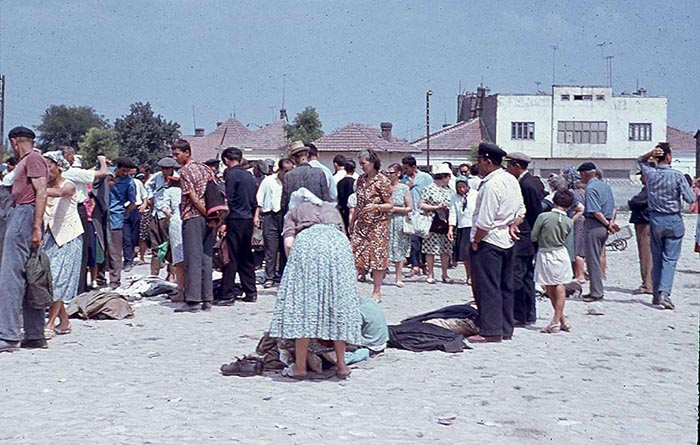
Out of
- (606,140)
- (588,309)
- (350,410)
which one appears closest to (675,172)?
(588,309)

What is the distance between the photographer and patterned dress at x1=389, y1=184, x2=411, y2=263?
1363 centimetres

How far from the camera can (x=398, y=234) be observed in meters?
13.8

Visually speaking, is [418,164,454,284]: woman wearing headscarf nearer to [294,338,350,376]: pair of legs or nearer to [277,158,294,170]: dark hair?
[277,158,294,170]: dark hair

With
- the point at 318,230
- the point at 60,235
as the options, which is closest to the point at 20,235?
the point at 60,235

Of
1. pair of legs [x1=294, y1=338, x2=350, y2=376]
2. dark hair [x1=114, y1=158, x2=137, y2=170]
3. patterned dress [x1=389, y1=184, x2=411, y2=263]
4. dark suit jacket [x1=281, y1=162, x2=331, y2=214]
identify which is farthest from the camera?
dark hair [x1=114, y1=158, x2=137, y2=170]

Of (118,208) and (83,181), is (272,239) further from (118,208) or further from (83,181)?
(83,181)

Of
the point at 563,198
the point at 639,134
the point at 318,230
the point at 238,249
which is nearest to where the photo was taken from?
the point at 318,230

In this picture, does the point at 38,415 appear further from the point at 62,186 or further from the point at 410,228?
the point at 410,228

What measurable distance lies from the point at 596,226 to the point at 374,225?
10.6ft

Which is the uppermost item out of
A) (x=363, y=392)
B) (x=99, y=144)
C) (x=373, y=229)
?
(x=99, y=144)

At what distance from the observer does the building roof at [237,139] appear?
72.9 metres

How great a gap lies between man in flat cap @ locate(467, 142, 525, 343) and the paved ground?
34 centimetres

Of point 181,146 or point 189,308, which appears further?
point 189,308

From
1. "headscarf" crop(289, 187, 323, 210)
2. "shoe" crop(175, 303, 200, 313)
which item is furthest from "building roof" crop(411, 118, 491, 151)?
"headscarf" crop(289, 187, 323, 210)
